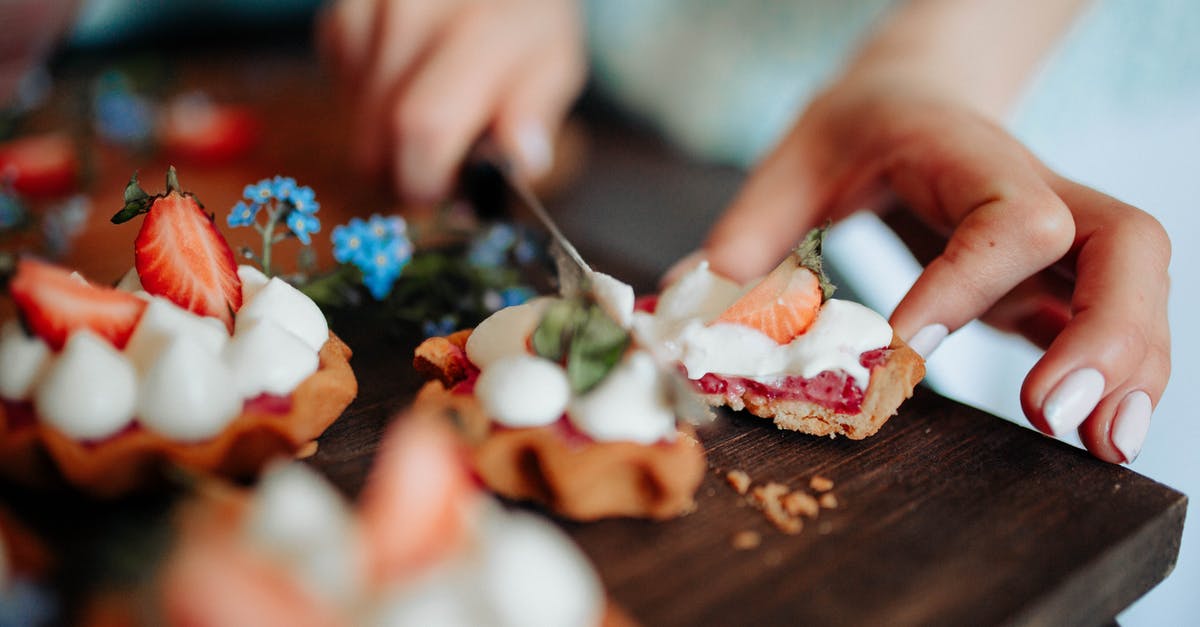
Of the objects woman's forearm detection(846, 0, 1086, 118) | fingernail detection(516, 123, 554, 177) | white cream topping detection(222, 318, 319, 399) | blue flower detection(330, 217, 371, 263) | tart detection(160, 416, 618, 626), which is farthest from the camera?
fingernail detection(516, 123, 554, 177)

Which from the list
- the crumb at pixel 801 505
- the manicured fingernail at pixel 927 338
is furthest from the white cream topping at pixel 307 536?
the manicured fingernail at pixel 927 338

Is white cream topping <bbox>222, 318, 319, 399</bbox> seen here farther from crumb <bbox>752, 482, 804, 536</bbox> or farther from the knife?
crumb <bbox>752, 482, 804, 536</bbox>

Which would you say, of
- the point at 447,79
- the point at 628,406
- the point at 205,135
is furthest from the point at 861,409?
the point at 205,135

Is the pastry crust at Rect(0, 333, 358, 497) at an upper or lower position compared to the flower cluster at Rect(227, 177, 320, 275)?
lower

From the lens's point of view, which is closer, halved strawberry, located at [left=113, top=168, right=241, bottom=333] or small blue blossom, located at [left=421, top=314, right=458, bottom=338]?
halved strawberry, located at [left=113, top=168, right=241, bottom=333]

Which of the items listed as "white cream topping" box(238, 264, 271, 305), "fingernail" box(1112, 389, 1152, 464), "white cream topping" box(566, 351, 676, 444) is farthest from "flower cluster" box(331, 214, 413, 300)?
"fingernail" box(1112, 389, 1152, 464)

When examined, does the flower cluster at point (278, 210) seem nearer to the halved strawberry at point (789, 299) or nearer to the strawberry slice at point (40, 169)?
the halved strawberry at point (789, 299)
